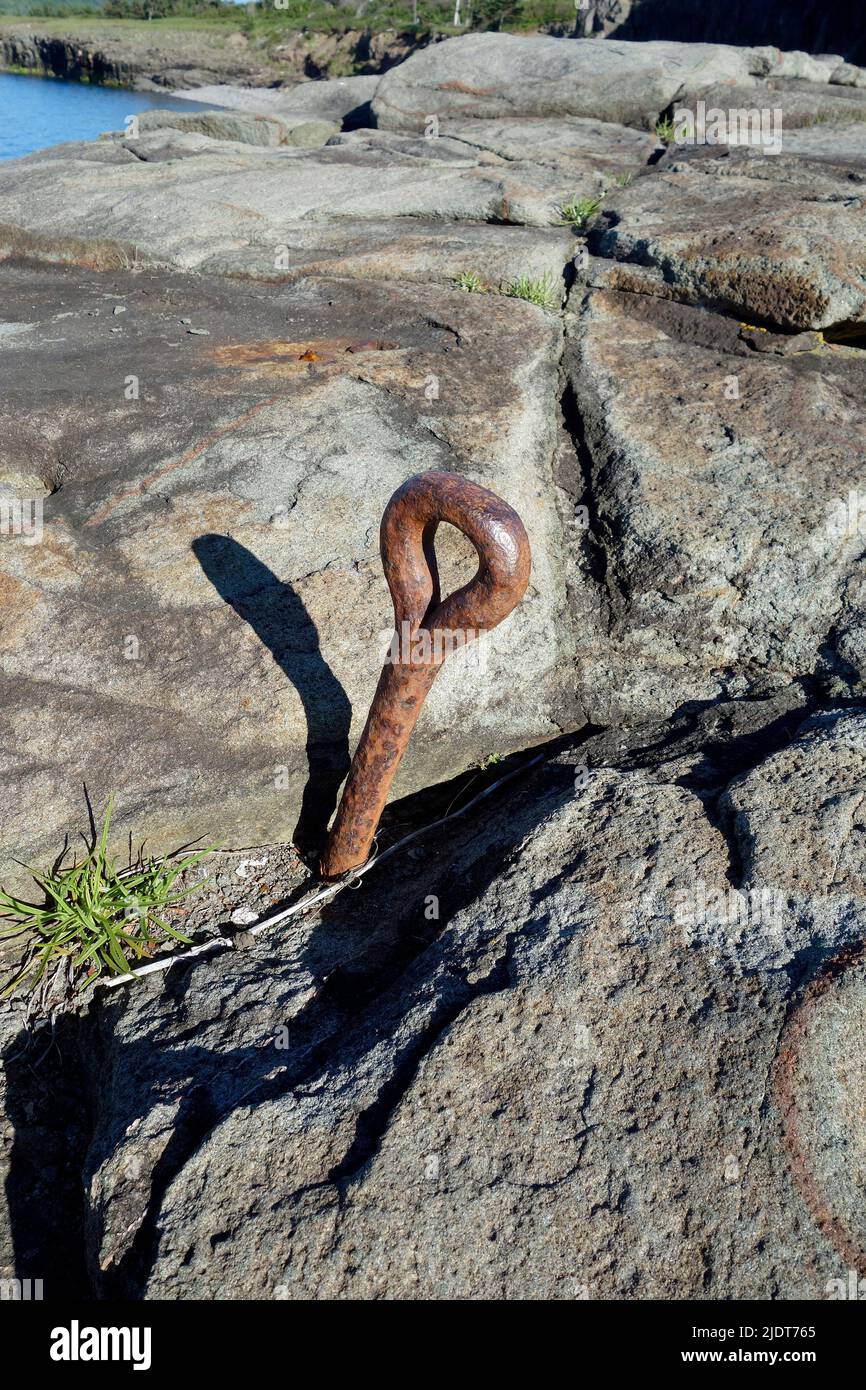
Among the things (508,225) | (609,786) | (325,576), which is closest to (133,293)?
(508,225)

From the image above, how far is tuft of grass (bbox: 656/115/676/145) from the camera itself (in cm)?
766

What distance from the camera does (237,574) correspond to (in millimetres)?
2967

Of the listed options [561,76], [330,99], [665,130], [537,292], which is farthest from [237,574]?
[330,99]

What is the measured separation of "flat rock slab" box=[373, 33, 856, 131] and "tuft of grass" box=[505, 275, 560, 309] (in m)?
4.74

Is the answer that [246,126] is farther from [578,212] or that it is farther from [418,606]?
[418,606]

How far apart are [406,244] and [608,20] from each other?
1008 inches

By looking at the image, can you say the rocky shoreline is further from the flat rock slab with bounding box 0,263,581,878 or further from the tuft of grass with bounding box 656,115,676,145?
the tuft of grass with bounding box 656,115,676,145

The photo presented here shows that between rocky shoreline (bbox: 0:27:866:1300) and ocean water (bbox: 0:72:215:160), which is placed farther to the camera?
ocean water (bbox: 0:72:215:160)

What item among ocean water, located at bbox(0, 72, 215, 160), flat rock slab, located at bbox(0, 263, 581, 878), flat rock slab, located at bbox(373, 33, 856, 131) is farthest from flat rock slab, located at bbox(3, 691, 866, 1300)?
ocean water, located at bbox(0, 72, 215, 160)

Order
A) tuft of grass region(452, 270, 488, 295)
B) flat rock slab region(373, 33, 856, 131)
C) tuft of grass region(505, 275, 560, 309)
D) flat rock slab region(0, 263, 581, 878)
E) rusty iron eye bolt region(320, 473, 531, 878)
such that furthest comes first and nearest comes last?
flat rock slab region(373, 33, 856, 131) → tuft of grass region(452, 270, 488, 295) → tuft of grass region(505, 275, 560, 309) → flat rock slab region(0, 263, 581, 878) → rusty iron eye bolt region(320, 473, 531, 878)

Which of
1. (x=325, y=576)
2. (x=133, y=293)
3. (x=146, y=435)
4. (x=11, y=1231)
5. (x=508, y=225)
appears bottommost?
(x=11, y=1231)

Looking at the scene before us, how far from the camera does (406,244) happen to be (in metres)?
Result: 5.21

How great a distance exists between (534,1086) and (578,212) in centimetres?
533

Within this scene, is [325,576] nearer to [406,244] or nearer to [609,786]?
[609,786]
